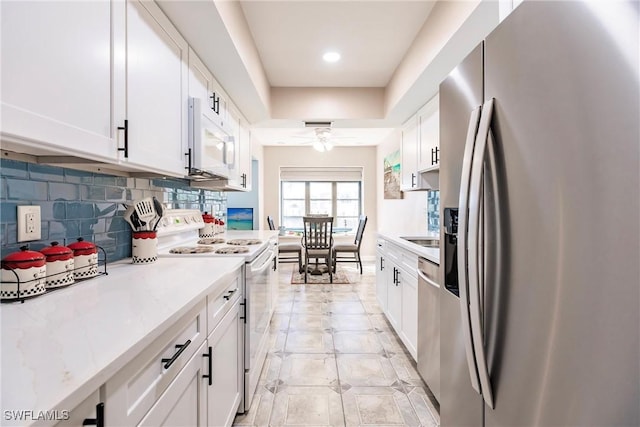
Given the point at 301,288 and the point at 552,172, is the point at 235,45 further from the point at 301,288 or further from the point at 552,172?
the point at 301,288

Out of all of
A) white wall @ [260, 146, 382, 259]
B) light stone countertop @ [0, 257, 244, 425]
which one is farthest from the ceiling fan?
light stone countertop @ [0, 257, 244, 425]

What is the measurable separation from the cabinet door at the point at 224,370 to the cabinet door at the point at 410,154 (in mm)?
2166

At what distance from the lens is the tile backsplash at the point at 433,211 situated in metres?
3.17

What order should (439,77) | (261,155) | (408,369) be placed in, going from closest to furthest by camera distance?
(408,369) → (439,77) → (261,155)

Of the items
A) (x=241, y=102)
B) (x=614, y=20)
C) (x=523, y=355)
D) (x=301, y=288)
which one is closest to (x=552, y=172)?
(x=614, y=20)

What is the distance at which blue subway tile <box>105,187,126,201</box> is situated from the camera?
1521 mm

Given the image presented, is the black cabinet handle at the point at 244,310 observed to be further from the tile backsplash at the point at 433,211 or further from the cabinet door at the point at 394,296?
the tile backsplash at the point at 433,211

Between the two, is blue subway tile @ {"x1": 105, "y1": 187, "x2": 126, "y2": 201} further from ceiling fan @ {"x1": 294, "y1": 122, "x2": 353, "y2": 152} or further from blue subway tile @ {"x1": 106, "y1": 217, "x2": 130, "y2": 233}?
ceiling fan @ {"x1": 294, "y1": 122, "x2": 353, "y2": 152}

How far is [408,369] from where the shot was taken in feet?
7.42

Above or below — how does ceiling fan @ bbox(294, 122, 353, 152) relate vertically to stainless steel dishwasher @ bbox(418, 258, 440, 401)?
above

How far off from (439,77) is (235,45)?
1569 mm

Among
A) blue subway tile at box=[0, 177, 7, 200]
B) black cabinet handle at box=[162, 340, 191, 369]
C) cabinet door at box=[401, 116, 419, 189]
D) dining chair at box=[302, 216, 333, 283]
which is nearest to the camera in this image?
black cabinet handle at box=[162, 340, 191, 369]

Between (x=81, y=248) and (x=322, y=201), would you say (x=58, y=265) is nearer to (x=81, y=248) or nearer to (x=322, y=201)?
(x=81, y=248)

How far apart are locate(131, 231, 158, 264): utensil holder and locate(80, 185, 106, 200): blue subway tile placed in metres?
0.24
